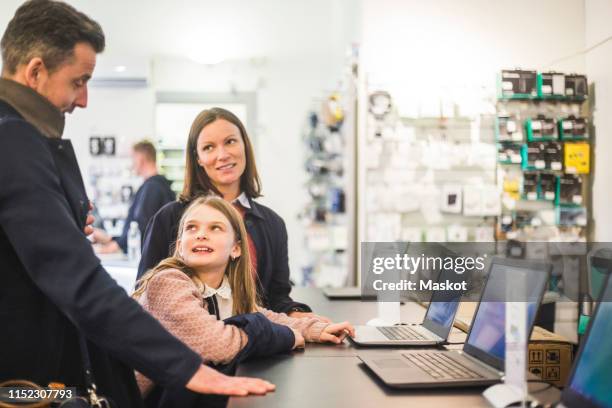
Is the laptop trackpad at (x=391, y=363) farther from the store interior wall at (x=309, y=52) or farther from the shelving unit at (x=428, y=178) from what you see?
the store interior wall at (x=309, y=52)

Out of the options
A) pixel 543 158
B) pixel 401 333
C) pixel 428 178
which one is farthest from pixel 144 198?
pixel 401 333

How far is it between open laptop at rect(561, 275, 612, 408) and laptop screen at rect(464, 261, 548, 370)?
0.47 ft

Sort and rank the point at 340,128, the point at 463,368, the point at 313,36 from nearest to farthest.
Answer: the point at 463,368, the point at 340,128, the point at 313,36

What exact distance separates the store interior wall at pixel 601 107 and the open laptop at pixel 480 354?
13.3 ft

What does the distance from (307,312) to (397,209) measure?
2959 mm

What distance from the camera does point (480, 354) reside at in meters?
1.61

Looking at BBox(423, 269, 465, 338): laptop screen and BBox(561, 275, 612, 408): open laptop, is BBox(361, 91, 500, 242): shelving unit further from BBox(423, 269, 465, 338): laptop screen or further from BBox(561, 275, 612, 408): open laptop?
BBox(561, 275, 612, 408): open laptop

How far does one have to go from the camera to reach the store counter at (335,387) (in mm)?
1327

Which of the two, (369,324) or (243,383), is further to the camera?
(369,324)

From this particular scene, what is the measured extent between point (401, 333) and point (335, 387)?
2.23ft

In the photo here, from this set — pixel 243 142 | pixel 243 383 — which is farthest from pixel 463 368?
pixel 243 142

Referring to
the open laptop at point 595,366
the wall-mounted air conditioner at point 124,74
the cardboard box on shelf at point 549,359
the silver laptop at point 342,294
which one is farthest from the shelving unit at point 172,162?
the open laptop at point 595,366

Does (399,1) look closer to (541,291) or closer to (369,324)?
(369,324)

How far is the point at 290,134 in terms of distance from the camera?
362 inches
